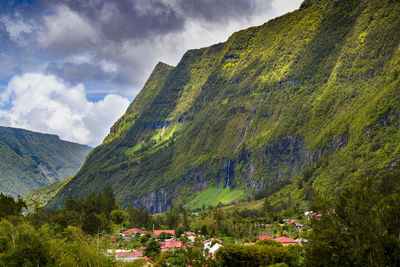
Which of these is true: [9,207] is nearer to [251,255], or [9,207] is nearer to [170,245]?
[170,245]

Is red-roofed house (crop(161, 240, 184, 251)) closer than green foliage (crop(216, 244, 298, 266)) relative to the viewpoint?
No

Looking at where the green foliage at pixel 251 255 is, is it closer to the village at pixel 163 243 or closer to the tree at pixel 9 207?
the village at pixel 163 243

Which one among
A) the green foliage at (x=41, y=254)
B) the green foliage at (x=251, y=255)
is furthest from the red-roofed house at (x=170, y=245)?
the green foliage at (x=41, y=254)

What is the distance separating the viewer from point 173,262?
71.9 m

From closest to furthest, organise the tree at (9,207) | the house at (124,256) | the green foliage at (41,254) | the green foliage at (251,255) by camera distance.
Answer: the green foliage at (41,254) → the house at (124,256) → the green foliage at (251,255) → the tree at (9,207)

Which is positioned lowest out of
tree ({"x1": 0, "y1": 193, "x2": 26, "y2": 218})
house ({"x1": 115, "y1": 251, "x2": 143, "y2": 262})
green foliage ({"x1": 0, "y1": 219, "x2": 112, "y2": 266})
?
house ({"x1": 115, "y1": 251, "x2": 143, "y2": 262})

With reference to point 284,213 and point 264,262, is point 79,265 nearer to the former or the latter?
point 264,262

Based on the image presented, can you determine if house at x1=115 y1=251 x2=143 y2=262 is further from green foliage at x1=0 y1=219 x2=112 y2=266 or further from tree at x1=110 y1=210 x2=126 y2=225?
tree at x1=110 y1=210 x2=126 y2=225

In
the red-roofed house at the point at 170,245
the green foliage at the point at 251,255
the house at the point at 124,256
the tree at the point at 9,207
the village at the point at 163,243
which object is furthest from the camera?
the tree at the point at 9,207

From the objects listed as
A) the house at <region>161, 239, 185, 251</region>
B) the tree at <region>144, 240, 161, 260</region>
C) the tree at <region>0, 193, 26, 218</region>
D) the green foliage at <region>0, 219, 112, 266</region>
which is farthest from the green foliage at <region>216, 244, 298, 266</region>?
the tree at <region>0, 193, 26, 218</region>

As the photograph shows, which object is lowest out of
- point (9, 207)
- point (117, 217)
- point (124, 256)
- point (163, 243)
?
point (163, 243)

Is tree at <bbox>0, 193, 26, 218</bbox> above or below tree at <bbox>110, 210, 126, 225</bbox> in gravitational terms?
above

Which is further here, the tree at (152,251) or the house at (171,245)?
the house at (171,245)

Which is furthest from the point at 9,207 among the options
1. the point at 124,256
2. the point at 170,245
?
the point at 124,256
